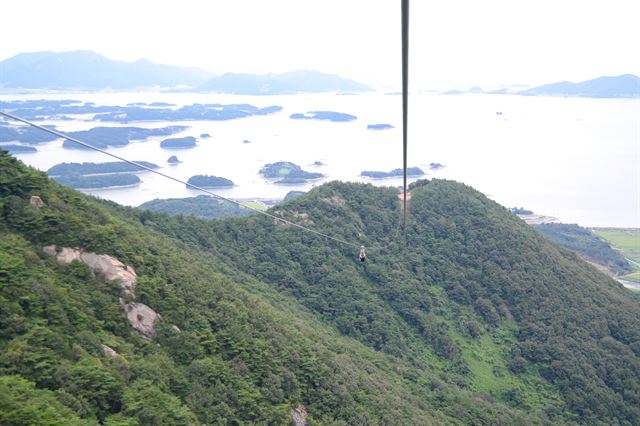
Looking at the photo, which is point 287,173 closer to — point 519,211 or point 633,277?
point 519,211

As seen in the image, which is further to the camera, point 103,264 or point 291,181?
point 291,181

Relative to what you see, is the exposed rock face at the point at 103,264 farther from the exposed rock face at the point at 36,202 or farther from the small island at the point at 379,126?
the small island at the point at 379,126

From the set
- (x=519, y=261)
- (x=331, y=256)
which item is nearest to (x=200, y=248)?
(x=331, y=256)

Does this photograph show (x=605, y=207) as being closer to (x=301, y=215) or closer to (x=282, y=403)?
(x=301, y=215)

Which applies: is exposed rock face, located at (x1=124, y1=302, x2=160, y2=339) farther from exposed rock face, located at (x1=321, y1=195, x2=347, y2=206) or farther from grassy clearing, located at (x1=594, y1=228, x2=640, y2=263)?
grassy clearing, located at (x1=594, y1=228, x2=640, y2=263)

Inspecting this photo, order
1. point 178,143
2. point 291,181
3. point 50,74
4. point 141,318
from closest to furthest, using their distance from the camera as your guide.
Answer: point 141,318 < point 291,181 < point 178,143 < point 50,74

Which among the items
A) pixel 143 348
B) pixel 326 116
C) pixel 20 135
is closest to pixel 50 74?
pixel 326 116
